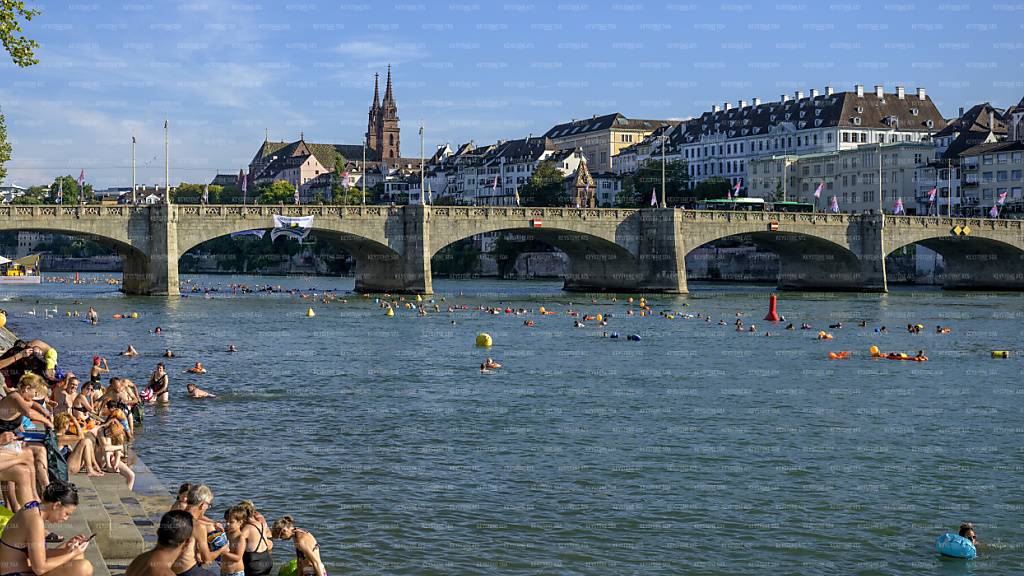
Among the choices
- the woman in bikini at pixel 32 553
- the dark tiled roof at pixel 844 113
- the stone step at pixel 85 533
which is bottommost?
the stone step at pixel 85 533

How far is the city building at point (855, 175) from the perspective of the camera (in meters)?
147

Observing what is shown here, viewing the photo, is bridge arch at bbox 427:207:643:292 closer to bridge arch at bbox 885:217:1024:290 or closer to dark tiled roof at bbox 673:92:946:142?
bridge arch at bbox 885:217:1024:290

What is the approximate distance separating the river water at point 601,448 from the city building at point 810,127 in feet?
355

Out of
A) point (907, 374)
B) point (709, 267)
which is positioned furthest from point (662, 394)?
point (709, 267)

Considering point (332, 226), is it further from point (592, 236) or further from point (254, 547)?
point (254, 547)

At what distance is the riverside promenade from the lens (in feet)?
49.0

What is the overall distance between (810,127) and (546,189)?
123ft

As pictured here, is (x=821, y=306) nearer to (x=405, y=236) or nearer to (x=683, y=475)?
(x=405, y=236)

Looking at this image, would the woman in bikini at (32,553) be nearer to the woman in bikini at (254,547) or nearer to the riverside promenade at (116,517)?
the riverside promenade at (116,517)

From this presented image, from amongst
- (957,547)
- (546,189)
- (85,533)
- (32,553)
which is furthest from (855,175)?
(32,553)

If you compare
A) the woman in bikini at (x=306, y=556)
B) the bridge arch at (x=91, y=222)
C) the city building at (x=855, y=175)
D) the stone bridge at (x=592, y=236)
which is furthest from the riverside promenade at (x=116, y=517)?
the city building at (x=855, y=175)

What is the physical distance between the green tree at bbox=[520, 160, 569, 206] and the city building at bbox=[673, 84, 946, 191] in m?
24.8

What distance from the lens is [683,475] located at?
2434 centimetres

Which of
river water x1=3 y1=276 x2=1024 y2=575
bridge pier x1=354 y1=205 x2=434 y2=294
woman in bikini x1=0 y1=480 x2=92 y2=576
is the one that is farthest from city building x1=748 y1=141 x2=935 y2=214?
woman in bikini x1=0 y1=480 x2=92 y2=576
